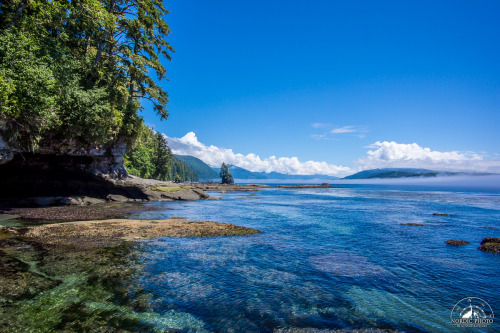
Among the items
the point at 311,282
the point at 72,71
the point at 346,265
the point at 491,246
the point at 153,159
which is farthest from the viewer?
the point at 153,159

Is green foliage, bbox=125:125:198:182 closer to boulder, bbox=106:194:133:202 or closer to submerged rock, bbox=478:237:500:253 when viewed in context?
boulder, bbox=106:194:133:202

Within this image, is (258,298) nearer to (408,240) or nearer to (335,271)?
(335,271)

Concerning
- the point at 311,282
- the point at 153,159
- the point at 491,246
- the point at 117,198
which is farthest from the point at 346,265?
the point at 153,159

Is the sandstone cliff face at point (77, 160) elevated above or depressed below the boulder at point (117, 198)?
above

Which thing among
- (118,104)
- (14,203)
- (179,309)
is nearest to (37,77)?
(118,104)

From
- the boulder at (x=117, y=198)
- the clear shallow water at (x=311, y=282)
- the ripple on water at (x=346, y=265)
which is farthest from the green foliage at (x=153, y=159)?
the ripple on water at (x=346, y=265)

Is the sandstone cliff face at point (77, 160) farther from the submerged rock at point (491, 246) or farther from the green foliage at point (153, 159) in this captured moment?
the green foliage at point (153, 159)

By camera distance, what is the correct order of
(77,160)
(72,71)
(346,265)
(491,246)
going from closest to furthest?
(346,265) → (491,246) → (72,71) → (77,160)

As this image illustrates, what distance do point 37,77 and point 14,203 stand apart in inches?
720

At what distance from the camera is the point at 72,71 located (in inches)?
1008

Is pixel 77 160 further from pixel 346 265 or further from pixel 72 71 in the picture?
pixel 346 265

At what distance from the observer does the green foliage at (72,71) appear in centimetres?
1917

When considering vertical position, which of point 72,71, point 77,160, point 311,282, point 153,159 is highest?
point 72,71

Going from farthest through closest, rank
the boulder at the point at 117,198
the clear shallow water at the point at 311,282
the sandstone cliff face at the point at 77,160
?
the boulder at the point at 117,198, the sandstone cliff face at the point at 77,160, the clear shallow water at the point at 311,282
